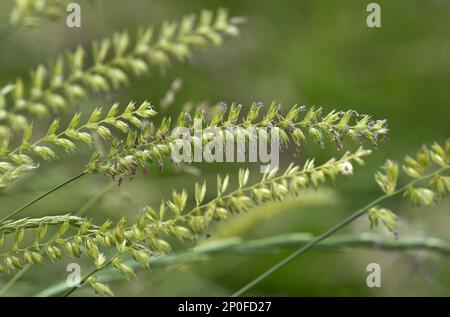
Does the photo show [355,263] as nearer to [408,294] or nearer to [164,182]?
[408,294]

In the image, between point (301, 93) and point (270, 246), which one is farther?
point (301, 93)

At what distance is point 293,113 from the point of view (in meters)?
1.10

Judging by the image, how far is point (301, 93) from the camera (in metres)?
3.32

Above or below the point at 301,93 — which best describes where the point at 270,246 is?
below

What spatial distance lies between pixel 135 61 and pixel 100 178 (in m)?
1.46

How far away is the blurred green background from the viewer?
2.33m

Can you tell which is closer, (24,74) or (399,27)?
(24,74)

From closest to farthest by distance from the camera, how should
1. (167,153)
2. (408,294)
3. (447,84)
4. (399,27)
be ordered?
(167,153) → (408,294) → (447,84) → (399,27)

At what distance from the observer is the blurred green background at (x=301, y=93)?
233 centimetres

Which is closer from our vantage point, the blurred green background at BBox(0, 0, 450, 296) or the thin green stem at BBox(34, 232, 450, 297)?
the thin green stem at BBox(34, 232, 450, 297)

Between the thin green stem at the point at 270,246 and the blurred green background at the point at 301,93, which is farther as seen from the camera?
the blurred green background at the point at 301,93
